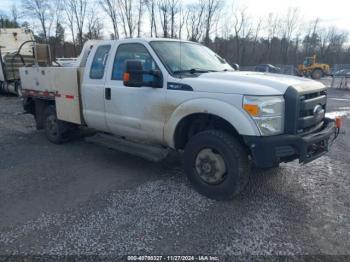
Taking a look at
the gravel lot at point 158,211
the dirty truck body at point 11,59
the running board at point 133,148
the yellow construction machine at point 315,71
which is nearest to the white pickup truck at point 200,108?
the running board at point 133,148

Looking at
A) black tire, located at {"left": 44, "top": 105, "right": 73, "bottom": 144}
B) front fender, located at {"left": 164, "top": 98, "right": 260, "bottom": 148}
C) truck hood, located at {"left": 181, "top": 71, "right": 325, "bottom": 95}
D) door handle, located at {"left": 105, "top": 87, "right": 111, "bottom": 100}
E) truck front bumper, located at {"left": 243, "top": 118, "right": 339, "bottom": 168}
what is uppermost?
truck hood, located at {"left": 181, "top": 71, "right": 325, "bottom": 95}

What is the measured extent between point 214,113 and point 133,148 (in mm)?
1623

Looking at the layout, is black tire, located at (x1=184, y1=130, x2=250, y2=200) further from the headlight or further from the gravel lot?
the headlight

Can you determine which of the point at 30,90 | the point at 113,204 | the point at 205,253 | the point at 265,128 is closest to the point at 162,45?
the point at 265,128

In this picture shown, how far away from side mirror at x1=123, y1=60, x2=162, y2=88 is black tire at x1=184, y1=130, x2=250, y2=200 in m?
0.95

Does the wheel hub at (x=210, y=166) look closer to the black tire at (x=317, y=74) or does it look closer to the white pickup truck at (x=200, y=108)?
the white pickup truck at (x=200, y=108)

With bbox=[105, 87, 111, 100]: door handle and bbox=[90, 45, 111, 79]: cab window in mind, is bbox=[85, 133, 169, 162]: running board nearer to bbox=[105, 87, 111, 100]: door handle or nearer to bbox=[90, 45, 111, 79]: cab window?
bbox=[105, 87, 111, 100]: door handle

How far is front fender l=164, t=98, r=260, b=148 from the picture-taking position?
3176 millimetres

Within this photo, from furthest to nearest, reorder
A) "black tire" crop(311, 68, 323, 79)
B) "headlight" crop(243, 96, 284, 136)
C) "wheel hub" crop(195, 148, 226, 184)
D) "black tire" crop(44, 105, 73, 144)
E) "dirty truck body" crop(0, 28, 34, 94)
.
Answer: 1. "black tire" crop(311, 68, 323, 79)
2. "dirty truck body" crop(0, 28, 34, 94)
3. "black tire" crop(44, 105, 73, 144)
4. "wheel hub" crop(195, 148, 226, 184)
5. "headlight" crop(243, 96, 284, 136)

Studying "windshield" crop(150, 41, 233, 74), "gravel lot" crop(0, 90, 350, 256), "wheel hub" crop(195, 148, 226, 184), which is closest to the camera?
"gravel lot" crop(0, 90, 350, 256)

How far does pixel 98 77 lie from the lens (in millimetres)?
4816

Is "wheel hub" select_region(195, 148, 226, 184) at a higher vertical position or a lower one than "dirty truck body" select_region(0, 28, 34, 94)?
lower

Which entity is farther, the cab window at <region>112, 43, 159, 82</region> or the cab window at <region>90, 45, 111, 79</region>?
the cab window at <region>90, 45, 111, 79</region>

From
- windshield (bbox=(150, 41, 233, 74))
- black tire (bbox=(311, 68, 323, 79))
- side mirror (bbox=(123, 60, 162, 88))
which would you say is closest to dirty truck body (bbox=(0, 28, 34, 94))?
windshield (bbox=(150, 41, 233, 74))
